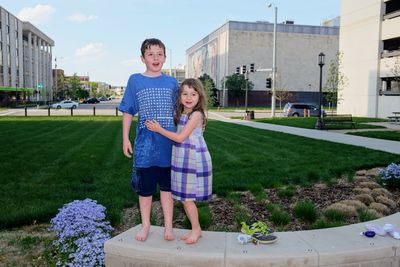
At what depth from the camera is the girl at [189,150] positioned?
139 inches

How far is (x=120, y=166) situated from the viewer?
30.4ft

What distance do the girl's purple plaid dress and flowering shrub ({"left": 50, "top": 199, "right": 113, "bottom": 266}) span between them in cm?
87

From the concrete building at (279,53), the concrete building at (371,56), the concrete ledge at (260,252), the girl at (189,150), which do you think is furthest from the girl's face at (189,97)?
the concrete building at (279,53)

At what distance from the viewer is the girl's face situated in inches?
142

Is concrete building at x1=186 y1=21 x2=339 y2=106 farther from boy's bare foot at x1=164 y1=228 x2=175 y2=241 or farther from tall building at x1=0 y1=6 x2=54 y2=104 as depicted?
boy's bare foot at x1=164 y1=228 x2=175 y2=241

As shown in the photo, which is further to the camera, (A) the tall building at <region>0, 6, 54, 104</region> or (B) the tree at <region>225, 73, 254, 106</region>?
(A) the tall building at <region>0, 6, 54, 104</region>

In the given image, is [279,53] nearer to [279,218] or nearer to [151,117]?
[279,218]

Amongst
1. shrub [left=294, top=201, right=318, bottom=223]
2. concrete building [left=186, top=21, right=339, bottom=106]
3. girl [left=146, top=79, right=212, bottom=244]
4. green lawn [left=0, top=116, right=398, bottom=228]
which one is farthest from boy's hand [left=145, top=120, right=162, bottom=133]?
concrete building [left=186, top=21, right=339, bottom=106]

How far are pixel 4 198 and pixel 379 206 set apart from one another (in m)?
5.51

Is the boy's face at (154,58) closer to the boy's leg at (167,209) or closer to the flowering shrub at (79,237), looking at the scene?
the boy's leg at (167,209)

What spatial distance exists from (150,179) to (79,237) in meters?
0.90

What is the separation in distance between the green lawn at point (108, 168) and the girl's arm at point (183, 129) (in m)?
1.96

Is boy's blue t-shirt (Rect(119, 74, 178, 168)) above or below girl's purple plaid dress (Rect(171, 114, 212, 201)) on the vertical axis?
above

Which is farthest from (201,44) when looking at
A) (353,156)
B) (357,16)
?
(353,156)
